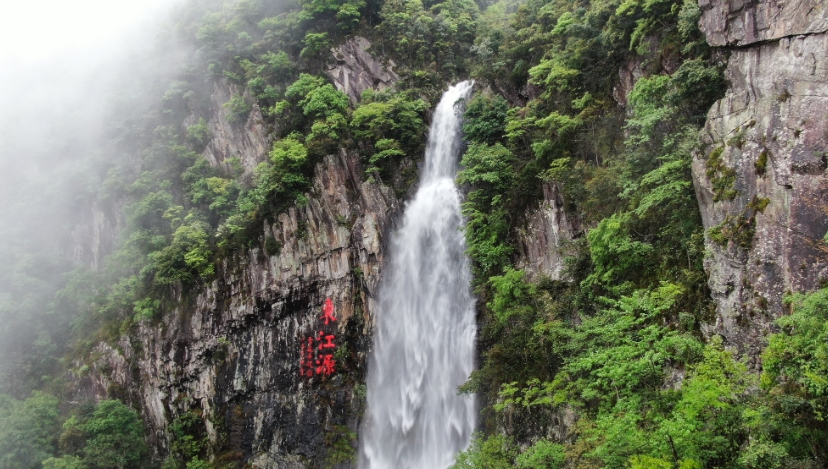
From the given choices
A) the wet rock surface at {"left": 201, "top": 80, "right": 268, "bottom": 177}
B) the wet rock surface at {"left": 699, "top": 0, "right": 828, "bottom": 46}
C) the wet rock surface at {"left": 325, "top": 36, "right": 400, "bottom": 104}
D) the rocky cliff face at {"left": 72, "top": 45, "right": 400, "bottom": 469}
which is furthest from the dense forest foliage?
the rocky cliff face at {"left": 72, "top": 45, "right": 400, "bottom": 469}

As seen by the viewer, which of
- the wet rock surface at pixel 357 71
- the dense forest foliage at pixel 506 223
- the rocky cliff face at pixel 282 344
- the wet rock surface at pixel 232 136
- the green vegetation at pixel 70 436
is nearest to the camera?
the dense forest foliage at pixel 506 223

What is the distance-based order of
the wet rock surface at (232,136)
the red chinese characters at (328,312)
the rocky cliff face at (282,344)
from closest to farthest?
the rocky cliff face at (282,344)
the red chinese characters at (328,312)
the wet rock surface at (232,136)

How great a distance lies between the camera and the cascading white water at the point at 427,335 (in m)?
15.9

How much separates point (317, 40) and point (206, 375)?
16963 mm

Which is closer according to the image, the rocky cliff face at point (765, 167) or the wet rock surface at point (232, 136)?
the rocky cliff face at point (765, 167)

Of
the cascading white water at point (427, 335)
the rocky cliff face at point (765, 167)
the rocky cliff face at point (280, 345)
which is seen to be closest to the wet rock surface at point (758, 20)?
the rocky cliff face at point (765, 167)

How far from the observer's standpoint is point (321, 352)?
65.0 ft

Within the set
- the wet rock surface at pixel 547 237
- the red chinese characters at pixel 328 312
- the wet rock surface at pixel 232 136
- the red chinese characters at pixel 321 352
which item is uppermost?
the wet rock surface at pixel 232 136

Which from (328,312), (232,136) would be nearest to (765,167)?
(328,312)

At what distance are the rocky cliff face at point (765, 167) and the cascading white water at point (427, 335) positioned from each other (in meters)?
8.44

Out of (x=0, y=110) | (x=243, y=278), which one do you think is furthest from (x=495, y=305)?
(x=0, y=110)

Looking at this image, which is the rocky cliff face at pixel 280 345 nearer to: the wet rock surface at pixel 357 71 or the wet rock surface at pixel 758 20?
the wet rock surface at pixel 357 71

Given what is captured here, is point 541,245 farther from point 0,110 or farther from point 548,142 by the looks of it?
point 0,110

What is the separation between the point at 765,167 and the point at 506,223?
24.5 feet
